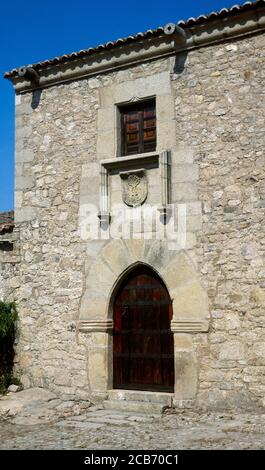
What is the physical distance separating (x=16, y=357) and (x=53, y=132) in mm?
3409

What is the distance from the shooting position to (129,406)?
786 cm

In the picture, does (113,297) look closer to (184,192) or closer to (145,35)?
(184,192)

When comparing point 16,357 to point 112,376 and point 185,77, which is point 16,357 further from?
point 185,77

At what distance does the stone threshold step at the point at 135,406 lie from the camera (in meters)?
7.59

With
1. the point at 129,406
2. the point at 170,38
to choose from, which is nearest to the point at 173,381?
the point at 129,406

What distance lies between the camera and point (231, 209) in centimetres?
760

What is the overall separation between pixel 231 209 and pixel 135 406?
9.10ft

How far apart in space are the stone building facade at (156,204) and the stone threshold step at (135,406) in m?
0.17

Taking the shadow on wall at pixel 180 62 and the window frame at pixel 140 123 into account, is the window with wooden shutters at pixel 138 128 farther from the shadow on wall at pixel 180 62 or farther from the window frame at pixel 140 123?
the shadow on wall at pixel 180 62

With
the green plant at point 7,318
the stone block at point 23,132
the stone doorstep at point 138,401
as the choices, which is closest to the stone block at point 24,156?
the stone block at point 23,132

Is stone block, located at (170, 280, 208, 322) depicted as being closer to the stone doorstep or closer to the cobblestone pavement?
the stone doorstep

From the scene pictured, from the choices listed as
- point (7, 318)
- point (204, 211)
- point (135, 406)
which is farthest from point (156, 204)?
point (7, 318)

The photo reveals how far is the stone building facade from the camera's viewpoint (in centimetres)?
748

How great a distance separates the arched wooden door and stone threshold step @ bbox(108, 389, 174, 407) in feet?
0.45
